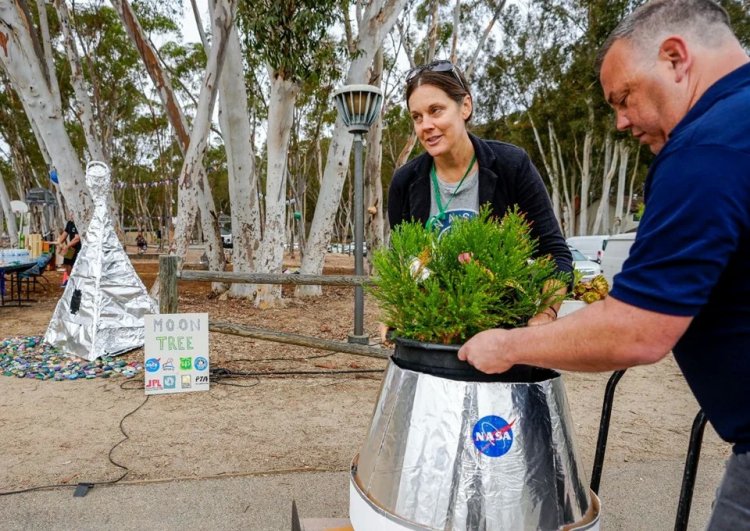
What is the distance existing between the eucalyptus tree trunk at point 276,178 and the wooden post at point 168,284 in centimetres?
426

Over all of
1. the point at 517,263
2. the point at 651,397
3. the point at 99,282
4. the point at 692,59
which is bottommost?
the point at 651,397

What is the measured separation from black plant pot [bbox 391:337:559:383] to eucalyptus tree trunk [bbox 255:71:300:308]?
301 inches

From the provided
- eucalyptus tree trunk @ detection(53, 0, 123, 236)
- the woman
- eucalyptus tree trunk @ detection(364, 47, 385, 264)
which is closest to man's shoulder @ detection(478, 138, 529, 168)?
the woman

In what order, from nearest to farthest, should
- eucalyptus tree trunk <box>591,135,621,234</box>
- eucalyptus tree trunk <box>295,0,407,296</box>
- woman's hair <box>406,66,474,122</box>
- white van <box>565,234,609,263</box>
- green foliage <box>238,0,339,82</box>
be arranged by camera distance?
woman's hair <box>406,66,474,122</box> → green foliage <box>238,0,339,82</box> → eucalyptus tree trunk <box>295,0,407,296</box> → white van <box>565,234,609,263</box> → eucalyptus tree trunk <box>591,135,621,234</box>

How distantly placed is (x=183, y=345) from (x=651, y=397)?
4.43 m

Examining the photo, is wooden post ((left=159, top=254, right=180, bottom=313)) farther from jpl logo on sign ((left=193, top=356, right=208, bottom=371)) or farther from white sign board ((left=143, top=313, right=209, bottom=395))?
jpl logo on sign ((left=193, top=356, right=208, bottom=371))

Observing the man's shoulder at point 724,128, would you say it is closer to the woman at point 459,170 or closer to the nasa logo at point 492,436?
the nasa logo at point 492,436

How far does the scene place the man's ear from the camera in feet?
2.90

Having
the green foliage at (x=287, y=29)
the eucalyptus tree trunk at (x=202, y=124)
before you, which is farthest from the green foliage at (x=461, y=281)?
the green foliage at (x=287, y=29)

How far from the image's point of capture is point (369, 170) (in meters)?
13.3

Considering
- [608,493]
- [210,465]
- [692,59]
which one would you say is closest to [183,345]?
[210,465]

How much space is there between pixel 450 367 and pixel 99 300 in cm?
561

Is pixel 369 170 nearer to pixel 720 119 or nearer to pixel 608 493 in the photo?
pixel 608 493

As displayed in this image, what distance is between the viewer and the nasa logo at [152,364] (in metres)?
4.36
